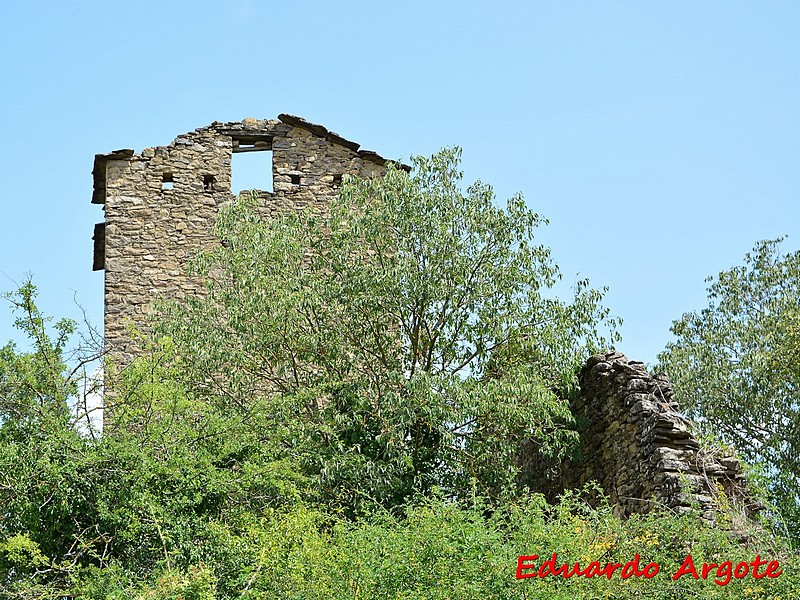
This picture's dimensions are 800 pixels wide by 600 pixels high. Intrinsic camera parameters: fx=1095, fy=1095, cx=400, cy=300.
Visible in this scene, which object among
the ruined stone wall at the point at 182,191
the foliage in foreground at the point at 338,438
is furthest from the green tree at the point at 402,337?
the ruined stone wall at the point at 182,191

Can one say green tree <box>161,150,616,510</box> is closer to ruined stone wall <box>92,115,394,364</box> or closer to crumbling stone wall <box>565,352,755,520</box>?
crumbling stone wall <box>565,352,755,520</box>

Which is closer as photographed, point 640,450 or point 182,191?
point 640,450

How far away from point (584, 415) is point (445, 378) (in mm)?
2172

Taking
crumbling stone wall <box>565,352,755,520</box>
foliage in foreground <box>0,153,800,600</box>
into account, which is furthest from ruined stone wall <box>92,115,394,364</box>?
crumbling stone wall <box>565,352,755,520</box>

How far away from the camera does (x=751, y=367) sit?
21.8 meters

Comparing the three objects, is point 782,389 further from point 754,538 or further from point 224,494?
point 224,494

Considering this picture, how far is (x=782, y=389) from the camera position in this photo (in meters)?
21.5

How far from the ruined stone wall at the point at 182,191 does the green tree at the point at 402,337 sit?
337 centimetres

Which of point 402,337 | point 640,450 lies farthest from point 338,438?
point 640,450

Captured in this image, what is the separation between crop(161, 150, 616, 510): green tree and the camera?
43.3 ft

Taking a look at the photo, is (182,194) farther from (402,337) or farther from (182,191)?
(402,337)

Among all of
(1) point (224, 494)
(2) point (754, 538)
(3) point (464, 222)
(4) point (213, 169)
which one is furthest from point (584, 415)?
(4) point (213, 169)

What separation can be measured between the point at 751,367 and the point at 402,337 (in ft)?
34.0

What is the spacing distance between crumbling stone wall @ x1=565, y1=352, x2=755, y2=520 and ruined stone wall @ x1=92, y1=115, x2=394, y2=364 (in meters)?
6.46
